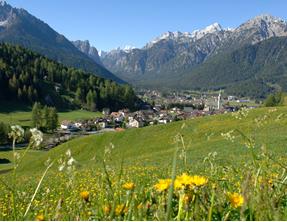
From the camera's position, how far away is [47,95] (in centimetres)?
19838

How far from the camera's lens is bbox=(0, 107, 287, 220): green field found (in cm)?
241

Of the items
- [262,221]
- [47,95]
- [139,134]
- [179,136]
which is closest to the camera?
[262,221]

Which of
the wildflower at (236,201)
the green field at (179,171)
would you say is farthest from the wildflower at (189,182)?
the wildflower at (236,201)

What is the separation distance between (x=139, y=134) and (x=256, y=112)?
12.5 meters

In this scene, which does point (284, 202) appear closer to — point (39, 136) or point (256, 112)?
point (39, 136)

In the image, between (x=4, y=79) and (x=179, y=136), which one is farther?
(x=4, y=79)

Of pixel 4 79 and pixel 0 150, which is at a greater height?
pixel 4 79

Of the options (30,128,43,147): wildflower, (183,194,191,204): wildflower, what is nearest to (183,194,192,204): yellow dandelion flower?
(183,194,191,204): wildflower

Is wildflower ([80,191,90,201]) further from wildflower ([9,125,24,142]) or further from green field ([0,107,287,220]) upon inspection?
wildflower ([9,125,24,142])

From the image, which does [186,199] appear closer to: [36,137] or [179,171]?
[36,137]

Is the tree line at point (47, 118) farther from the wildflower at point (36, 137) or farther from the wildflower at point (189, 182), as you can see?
the wildflower at point (189, 182)

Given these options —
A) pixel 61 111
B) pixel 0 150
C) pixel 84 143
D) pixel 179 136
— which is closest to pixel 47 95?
pixel 61 111

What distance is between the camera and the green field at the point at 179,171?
2.41 meters

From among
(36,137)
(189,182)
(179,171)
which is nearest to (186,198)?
(189,182)
